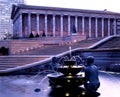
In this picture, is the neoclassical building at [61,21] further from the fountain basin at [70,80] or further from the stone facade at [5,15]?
the stone facade at [5,15]

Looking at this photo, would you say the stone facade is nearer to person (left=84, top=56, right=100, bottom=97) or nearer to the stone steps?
the stone steps

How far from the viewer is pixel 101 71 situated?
2292 centimetres

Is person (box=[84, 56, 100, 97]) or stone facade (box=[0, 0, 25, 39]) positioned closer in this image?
person (box=[84, 56, 100, 97])

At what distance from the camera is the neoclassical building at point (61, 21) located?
64.4 meters

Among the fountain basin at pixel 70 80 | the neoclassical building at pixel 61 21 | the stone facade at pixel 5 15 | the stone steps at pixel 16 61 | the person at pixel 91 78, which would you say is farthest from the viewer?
the stone facade at pixel 5 15

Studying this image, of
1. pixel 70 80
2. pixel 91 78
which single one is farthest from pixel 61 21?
pixel 91 78

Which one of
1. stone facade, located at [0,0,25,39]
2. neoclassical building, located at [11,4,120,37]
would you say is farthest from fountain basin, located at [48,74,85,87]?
stone facade, located at [0,0,25,39]

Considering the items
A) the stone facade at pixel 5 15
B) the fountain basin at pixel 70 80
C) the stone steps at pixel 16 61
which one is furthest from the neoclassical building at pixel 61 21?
the stone facade at pixel 5 15

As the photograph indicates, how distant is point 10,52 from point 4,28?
3987 inches

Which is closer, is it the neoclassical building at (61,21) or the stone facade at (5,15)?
the neoclassical building at (61,21)

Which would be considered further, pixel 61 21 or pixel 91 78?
pixel 61 21

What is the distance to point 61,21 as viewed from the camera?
67.5m

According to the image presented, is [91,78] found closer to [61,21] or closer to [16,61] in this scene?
[16,61]

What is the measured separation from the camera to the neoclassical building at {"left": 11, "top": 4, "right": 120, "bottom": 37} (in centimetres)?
6444
